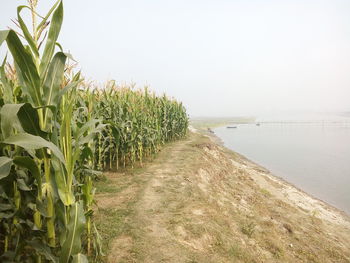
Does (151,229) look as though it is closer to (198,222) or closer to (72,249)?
(198,222)

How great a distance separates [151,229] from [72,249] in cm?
240

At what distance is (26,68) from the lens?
2.18 meters

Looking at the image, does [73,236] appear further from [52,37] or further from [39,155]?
[52,37]

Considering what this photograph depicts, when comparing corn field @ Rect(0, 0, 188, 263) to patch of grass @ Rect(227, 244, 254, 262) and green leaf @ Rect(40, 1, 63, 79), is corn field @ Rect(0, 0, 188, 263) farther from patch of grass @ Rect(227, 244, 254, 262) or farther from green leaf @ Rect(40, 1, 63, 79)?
patch of grass @ Rect(227, 244, 254, 262)

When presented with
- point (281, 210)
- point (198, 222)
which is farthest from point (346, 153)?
point (198, 222)

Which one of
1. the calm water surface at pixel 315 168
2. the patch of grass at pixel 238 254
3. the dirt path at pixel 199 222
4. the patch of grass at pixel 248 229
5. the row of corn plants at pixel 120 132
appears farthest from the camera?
the calm water surface at pixel 315 168

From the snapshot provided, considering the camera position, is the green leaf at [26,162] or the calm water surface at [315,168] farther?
the calm water surface at [315,168]

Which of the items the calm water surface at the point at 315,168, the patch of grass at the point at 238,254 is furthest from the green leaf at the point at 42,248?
the calm water surface at the point at 315,168

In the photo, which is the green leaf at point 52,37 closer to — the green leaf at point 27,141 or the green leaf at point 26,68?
the green leaf at point 26,68

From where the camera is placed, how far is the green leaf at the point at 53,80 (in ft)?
7.69

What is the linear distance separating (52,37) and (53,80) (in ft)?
1.31

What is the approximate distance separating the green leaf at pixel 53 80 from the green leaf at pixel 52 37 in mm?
63

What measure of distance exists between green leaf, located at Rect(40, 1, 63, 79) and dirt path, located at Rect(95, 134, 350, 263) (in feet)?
8.74

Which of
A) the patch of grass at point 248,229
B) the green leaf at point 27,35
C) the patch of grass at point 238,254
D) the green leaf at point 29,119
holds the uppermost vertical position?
the green leaf at point 27,35
